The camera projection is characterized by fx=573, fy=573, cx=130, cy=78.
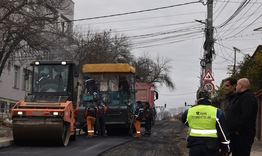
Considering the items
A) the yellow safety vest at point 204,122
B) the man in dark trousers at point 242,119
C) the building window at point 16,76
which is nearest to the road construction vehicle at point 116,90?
the man in dark trousers at point 242,119

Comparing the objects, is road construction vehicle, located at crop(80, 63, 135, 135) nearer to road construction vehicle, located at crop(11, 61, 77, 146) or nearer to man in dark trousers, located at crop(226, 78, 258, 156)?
road construction vehicle, located at crop(11, 61, 77, 146)

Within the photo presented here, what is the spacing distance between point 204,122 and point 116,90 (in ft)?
58.3

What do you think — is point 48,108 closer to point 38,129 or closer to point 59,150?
point 38,129

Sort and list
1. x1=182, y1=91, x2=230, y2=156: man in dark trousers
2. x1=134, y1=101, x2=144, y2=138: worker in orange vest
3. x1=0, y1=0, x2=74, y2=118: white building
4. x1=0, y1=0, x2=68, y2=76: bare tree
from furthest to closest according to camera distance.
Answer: x1=0, y1=0, x2=74, y2=118: white building → x1=0, y1=0, x2=68, y2=76: bare tree → x1=134, y1=101, x2=144, y2=138: worker in orange vest → x1=182, y1=91, x2=230, y2=156: man in dark trousers

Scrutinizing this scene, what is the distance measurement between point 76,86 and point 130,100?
5112mm

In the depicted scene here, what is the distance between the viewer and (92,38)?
52469mm

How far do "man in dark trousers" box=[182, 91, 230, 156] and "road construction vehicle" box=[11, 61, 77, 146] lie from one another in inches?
425

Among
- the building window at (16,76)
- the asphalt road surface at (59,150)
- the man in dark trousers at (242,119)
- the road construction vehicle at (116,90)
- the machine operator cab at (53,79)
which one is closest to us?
the man in dark trousers at (242,119)

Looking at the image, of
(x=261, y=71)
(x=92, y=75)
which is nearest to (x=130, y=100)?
(x=92, y=75)

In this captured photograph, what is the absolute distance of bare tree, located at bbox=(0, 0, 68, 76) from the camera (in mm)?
28250

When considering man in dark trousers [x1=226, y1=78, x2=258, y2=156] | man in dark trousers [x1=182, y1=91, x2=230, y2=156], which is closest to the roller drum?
man in dark trousers [x1=226, y1=78, x2=258, y2=156]

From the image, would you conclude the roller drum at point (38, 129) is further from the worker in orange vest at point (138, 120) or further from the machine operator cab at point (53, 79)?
the worker in orange vest at point (138, 120)

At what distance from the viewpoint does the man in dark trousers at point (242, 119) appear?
30.3ft

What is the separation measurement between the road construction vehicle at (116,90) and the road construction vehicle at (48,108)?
12.3 feet
